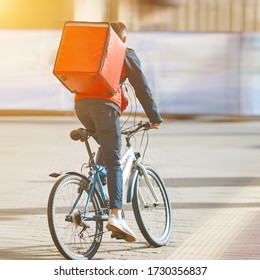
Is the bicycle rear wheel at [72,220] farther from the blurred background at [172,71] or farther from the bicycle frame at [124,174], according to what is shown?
the blurred background at [172,71]

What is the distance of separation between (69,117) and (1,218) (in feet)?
39.9

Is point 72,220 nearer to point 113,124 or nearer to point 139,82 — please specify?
point 113,124

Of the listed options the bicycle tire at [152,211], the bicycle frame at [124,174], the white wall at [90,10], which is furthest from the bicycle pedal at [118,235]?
the white wall at [90,10]

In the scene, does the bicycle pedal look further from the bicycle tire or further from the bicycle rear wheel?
the bicycle tire

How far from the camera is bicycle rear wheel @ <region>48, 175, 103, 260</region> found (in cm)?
557

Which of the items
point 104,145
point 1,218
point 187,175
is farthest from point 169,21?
point 104,145

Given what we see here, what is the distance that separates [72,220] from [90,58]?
3.37ft

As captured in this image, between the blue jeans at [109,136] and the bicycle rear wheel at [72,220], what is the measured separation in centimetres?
15

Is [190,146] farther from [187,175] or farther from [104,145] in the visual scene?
[104,145]

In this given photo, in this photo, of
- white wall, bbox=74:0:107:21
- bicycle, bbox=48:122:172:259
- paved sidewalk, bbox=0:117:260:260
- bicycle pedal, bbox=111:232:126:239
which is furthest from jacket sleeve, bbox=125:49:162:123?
white wall, bbox=74:0:107:21

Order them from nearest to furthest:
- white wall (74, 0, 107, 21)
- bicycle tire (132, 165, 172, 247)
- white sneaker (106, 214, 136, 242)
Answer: white sneaker (106, 214, 136, 242)
bicycle tire (132, 165, 172, 247)
white wall (74, 0, 107, 21)

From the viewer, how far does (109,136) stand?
19.1 ft

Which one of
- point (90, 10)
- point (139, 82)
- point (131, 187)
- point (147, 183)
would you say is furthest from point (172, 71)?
point (139, 82)
